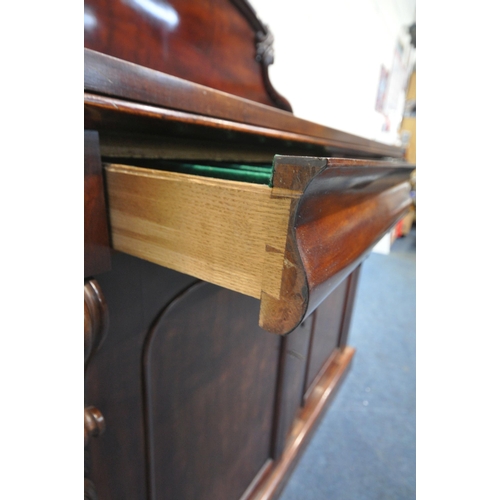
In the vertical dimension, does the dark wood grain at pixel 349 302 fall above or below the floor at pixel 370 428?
above

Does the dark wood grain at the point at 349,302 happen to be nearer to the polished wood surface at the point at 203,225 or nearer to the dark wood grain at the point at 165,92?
the dark wood grain at the point at 165,92

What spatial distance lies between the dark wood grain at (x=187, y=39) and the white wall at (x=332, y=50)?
333mm

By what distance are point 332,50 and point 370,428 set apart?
5.38 feet

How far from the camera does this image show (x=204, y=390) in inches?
21.6

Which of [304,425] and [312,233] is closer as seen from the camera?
[312,233]

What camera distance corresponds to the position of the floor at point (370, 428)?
3.45 feet

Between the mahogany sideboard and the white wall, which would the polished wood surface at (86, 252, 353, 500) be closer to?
the mahogany sideboard

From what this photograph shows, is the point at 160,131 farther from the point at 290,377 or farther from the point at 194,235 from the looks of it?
the point at 290,377

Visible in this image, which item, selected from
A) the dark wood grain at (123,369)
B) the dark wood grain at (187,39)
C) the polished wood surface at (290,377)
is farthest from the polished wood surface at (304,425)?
the dark wood grain at (187,39)

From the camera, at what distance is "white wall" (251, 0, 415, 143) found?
1.13m

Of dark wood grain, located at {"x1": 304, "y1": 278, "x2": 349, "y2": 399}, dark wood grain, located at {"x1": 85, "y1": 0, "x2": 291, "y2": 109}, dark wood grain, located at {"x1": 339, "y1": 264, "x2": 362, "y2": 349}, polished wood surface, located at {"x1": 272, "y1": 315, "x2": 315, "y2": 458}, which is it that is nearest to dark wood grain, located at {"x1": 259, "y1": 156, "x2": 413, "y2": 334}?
dark wood grain, located at {"x1": 85, "y1": 0, "x2": 291, "y2": 109}

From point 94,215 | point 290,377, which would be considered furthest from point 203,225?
point 290,377
